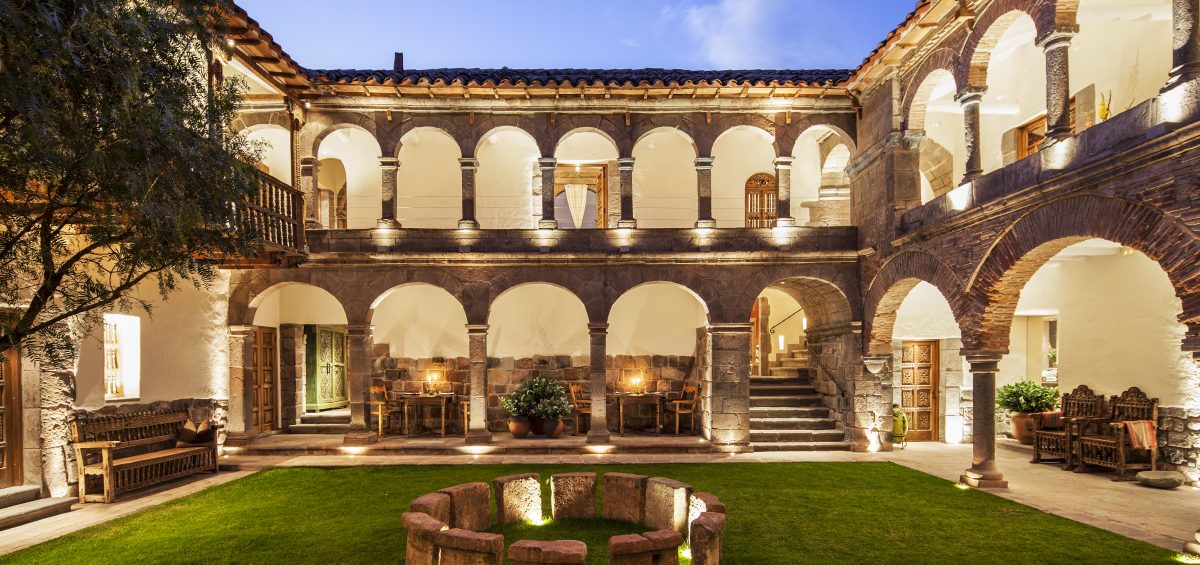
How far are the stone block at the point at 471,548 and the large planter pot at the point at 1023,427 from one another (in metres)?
10.7

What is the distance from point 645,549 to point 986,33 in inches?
306

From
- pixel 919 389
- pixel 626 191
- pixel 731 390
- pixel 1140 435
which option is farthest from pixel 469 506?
pixel 919 389

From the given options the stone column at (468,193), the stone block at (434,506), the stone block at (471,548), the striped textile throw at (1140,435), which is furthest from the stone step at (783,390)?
the stone block at (471,548)

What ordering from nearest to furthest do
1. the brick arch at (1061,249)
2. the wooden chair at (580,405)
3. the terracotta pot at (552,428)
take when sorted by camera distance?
the brick arch at (1061,249), the terracotta pot at (552,428), the wooden chair at (580,405)

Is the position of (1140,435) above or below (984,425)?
below

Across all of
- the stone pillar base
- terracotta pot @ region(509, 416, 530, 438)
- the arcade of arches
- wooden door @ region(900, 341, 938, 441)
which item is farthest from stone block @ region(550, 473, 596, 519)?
wooden door @ region(900, 341, 938, 441)

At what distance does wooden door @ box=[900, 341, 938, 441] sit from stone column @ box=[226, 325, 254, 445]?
1219 centimetres

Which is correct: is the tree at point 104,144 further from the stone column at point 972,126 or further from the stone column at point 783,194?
the stone column at point 783,194

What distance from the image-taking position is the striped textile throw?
854cm

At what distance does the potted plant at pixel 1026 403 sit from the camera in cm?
1112

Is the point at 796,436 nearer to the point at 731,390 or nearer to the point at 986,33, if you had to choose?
the point at 731,390

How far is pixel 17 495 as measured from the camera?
7.21m

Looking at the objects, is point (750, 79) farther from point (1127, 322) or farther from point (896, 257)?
point (1127, 322)

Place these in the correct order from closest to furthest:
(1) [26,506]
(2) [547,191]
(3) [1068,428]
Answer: (1) [26,506]
(3) [1068,428]
(2) [547,191]
